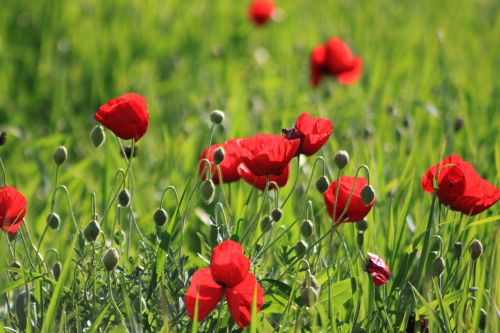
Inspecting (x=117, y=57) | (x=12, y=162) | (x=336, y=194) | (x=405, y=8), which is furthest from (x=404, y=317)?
(x=405, y=8)

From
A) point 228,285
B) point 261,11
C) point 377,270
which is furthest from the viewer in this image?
point 261,11

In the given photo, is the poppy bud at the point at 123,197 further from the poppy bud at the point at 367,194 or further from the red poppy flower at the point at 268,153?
the poppy bud at the point at 367,194

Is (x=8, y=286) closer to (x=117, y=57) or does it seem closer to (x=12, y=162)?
(x=12, y=162)

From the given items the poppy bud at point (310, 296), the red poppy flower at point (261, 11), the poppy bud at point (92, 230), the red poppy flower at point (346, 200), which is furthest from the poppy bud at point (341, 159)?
the red poppy flower at point (261, 11)

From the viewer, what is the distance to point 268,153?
128 centimetres

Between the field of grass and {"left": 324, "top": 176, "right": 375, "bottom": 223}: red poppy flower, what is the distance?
0.04 m

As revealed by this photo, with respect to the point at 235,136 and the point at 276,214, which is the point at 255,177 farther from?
the point at 235,136

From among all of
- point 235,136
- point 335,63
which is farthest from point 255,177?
point 335,63

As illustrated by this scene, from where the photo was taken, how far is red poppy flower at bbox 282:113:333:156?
135 cm

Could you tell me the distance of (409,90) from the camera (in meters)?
3.02

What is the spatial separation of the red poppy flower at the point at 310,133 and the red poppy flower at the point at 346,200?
67 millimetres

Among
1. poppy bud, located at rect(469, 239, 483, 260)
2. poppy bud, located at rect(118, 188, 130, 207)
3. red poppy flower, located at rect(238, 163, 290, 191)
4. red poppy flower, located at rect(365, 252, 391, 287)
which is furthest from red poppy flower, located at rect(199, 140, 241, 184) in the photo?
poppy bud, located at rect(469, 239, 483, 260)

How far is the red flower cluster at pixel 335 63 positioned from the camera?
2.77 m

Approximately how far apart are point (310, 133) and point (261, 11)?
2046mm
